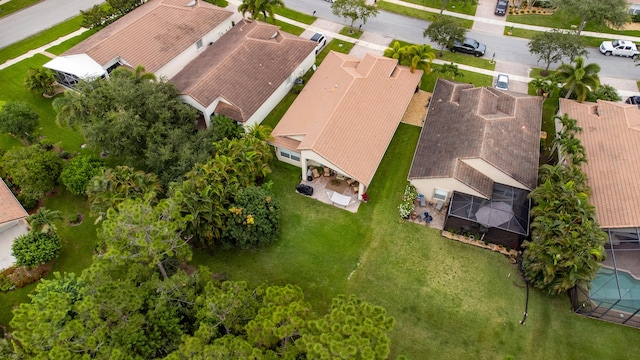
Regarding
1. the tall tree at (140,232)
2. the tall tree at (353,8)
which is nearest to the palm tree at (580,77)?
the tall tree at (353,8)

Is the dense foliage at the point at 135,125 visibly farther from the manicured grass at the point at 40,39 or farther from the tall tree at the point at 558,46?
the tall tree at the point at 558,46

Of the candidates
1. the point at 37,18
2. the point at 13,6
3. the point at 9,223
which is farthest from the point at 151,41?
the point at 13,6

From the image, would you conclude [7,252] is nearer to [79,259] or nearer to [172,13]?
[79,259]

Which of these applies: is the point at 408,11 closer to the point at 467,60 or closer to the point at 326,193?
the point at 467,60

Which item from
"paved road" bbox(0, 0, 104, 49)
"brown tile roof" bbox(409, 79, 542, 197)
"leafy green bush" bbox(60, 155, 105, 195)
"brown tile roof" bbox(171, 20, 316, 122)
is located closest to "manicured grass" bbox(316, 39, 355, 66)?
"brown tile roof" bbox(171, 20, 316, 122)

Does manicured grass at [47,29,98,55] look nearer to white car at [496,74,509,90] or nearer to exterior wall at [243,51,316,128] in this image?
exterior wall at [243,51,316,128]

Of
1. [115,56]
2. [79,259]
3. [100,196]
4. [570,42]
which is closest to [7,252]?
[79,259]
